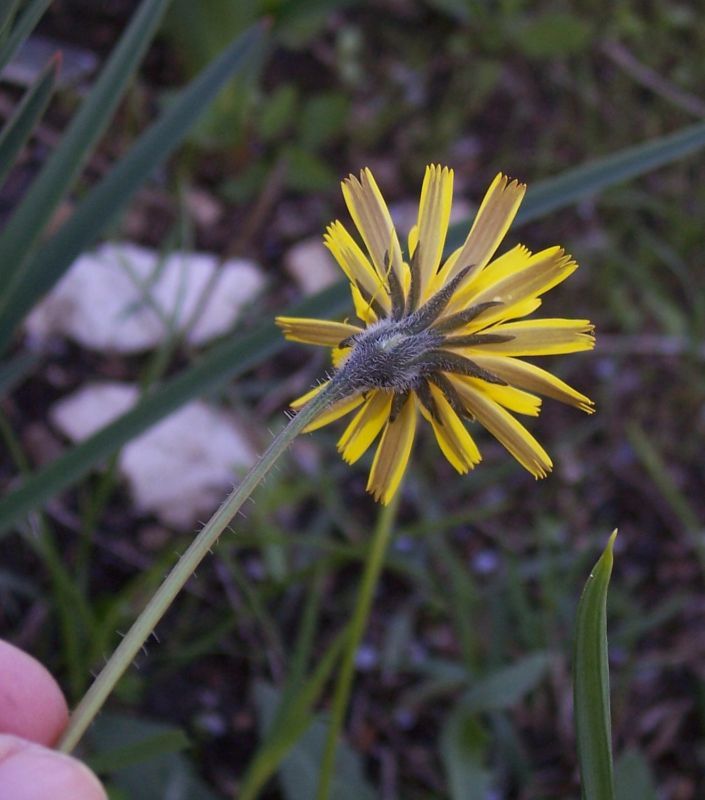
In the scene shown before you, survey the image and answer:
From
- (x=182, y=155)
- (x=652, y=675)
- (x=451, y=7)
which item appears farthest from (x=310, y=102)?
(x=652, y=675)

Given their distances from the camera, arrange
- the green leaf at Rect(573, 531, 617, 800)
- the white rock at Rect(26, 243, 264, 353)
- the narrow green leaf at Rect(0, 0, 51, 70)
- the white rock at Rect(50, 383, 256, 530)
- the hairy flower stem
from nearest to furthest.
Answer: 1. the hairy flower stem
2. the green leaf at Rect(573, 531, 617, 800)
3. the narrow green leaf at Rect(0, 0, 51, 70)
4. the white rock at Rect(50, 383, 256, 530)
5. the white rock at Rect(26, 243, 264, 353)

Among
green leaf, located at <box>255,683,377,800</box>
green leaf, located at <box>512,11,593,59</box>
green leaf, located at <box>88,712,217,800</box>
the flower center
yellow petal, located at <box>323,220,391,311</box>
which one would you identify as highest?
green leaf, located at <box>512,11,593,59</box>

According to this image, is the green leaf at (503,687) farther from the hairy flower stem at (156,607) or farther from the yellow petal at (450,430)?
the hairy flower stem at (156,607)

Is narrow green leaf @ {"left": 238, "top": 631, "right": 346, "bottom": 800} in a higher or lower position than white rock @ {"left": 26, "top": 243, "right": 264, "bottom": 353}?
lower

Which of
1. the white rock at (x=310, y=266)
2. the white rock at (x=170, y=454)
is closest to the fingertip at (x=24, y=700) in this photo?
the white rock at (x=170, y=454)

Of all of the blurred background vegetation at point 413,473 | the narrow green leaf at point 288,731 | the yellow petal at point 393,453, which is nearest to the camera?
the yellow petal at point 393,453

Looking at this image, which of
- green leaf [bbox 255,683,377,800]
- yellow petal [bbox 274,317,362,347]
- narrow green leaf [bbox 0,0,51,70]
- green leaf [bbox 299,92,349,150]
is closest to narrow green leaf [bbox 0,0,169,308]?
narrow green leaf [bbox 0,0,51,70]

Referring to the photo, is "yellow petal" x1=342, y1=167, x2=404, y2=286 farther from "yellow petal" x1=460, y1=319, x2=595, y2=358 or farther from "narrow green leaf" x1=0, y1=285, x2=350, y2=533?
"narrow green leaf" x1=0, y1=285, x2=350, y2=533
